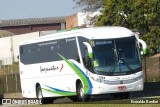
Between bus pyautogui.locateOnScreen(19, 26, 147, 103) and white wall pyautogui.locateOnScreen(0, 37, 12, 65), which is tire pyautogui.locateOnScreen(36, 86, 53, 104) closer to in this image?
bus pyautogui.locateOnScreen(19, 26, 147, 103)

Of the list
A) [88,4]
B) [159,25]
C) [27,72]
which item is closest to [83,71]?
[27,72]

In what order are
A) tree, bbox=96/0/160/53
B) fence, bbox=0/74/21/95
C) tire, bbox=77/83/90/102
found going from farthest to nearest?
tree, bbox=96/0/160/53
fence, bbox=0/74/21/95
tire, bbox=77/83/90/102

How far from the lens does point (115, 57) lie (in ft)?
98.6

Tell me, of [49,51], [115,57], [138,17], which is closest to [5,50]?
[138,17]

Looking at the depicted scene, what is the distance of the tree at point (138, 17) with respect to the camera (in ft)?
197

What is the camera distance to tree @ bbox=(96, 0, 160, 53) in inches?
2368

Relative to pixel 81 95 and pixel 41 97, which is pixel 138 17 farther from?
pixel 81 95

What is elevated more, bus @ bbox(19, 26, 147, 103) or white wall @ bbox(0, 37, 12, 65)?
white wall @ bbox(0, 37, 12, 65)

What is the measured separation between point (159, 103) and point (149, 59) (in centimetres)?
2912

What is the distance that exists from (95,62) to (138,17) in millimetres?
30809

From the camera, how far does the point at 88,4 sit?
75.9m

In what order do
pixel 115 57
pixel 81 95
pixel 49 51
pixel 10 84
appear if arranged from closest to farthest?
pixel 115 57 < pixel 81 95 < pixel 49 51 < pixel 10 84

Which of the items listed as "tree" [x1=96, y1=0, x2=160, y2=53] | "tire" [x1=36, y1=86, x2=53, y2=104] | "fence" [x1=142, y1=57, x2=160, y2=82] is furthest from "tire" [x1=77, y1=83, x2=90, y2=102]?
"tree" [x1=96, y1=0, x2=160, y2=53]

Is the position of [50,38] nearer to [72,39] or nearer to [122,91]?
[72,39]
